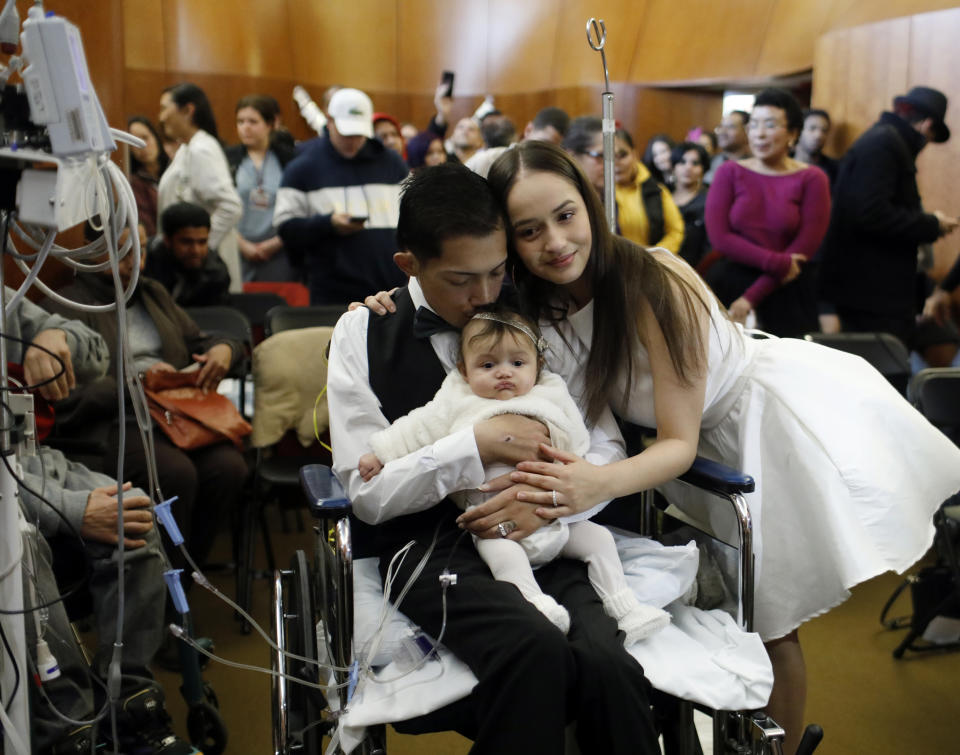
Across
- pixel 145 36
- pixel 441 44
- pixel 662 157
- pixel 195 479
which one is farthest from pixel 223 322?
pixel 441 44

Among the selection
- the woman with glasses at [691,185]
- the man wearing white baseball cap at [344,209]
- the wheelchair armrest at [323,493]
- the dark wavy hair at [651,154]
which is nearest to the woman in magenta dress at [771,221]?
the man wearing white baseball cap at [344,209]

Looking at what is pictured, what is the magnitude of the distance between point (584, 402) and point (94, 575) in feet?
3.78

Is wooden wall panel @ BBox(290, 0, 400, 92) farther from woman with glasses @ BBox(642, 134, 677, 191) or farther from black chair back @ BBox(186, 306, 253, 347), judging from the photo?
black chair back @ BBox(186, 306, 253, 347)

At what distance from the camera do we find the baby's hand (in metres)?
1.71

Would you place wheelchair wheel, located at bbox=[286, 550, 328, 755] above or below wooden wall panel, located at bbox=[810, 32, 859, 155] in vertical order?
below

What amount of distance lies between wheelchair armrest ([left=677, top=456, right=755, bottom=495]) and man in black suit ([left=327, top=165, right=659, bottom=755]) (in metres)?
0.16

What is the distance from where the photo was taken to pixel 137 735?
1.95 metres

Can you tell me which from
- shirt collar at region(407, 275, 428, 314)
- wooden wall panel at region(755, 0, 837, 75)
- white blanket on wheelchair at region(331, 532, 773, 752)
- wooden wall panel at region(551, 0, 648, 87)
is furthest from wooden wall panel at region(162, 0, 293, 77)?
white blanket on wheelchair at region(331, 532, 773, 752)

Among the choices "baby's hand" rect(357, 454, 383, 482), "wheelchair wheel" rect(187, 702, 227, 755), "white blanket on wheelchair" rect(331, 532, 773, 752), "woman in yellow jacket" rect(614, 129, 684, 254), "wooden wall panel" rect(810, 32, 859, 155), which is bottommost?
"wheelchair wheel" rect(187, 702, 227, 755)

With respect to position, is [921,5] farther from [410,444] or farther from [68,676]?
[68,676]

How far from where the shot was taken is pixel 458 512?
5.90 feet

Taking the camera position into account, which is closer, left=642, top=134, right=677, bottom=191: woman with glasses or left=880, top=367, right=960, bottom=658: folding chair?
left=880, top=367, right=960, bottom=658: folding chair

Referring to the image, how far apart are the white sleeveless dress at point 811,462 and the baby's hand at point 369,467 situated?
0.47 meters

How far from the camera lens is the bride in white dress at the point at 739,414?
1.79m
